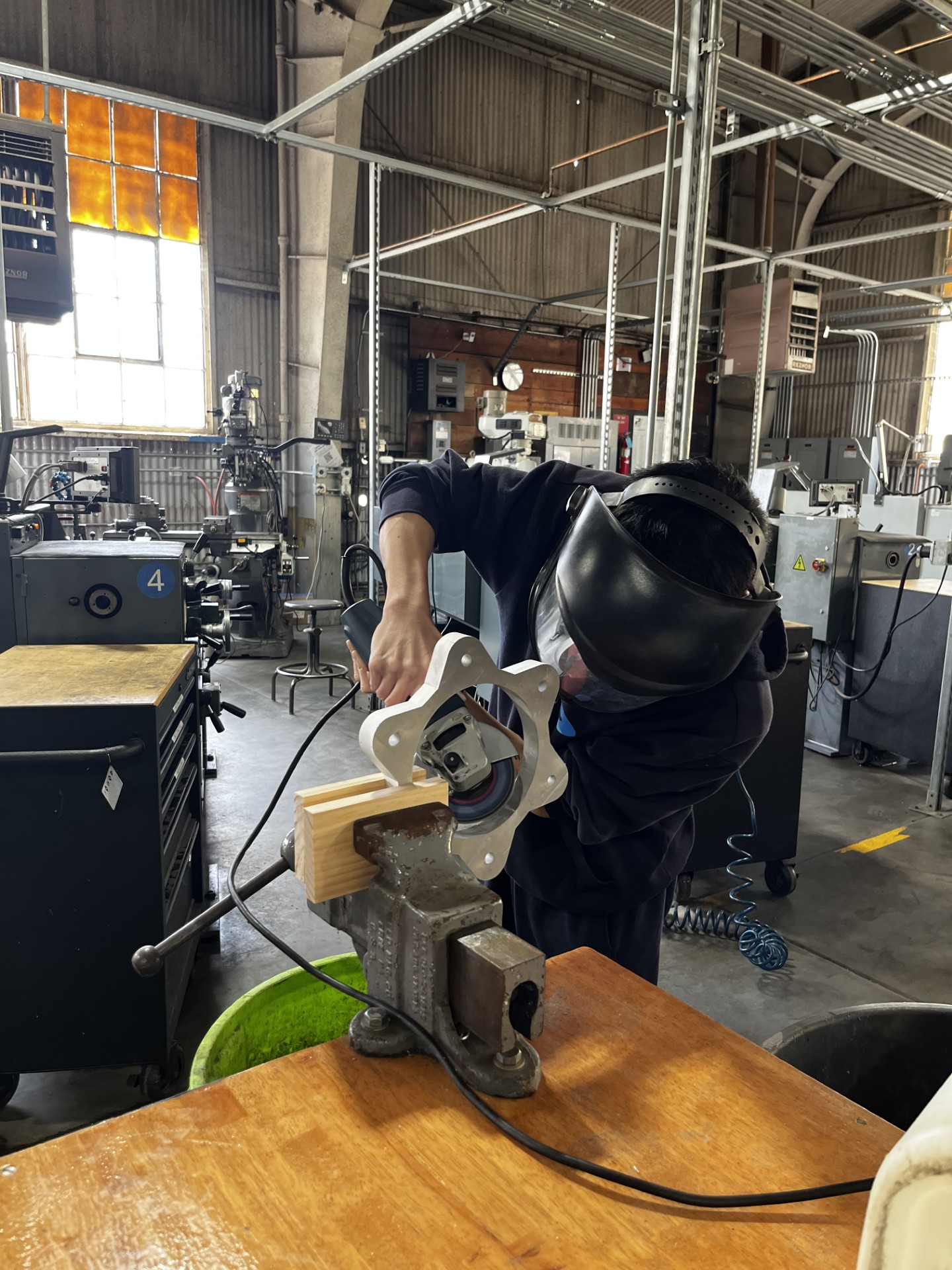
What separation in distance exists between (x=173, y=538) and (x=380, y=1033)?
→ 5.71 metres

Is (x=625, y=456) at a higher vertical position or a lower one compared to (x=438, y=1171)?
higher

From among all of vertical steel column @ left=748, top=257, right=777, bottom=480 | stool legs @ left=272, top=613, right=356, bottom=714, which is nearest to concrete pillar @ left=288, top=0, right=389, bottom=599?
stool legs @ left=272, top=613, right=356, bottom=714

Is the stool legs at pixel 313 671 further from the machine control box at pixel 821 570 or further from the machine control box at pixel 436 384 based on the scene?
the machine control box at pixel 436 384

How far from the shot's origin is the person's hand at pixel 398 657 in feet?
3.03

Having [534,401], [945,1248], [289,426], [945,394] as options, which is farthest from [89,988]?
[945,394]

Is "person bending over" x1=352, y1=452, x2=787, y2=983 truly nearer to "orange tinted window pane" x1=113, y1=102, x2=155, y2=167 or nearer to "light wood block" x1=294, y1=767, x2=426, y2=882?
"light wood block" x1=294, y1=767, x2=426, y2=882

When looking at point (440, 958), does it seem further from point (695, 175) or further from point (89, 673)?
point (695, 175)

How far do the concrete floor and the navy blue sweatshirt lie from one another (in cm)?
117

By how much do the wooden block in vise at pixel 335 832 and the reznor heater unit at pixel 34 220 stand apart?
3.41 meters

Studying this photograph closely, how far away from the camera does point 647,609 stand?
2.68 feet

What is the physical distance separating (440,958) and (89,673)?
140cm

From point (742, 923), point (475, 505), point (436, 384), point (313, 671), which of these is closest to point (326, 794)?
point (475, 505)

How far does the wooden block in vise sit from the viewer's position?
63 centimetres

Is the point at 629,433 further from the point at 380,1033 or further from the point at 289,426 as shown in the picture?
the point at 380,1033
